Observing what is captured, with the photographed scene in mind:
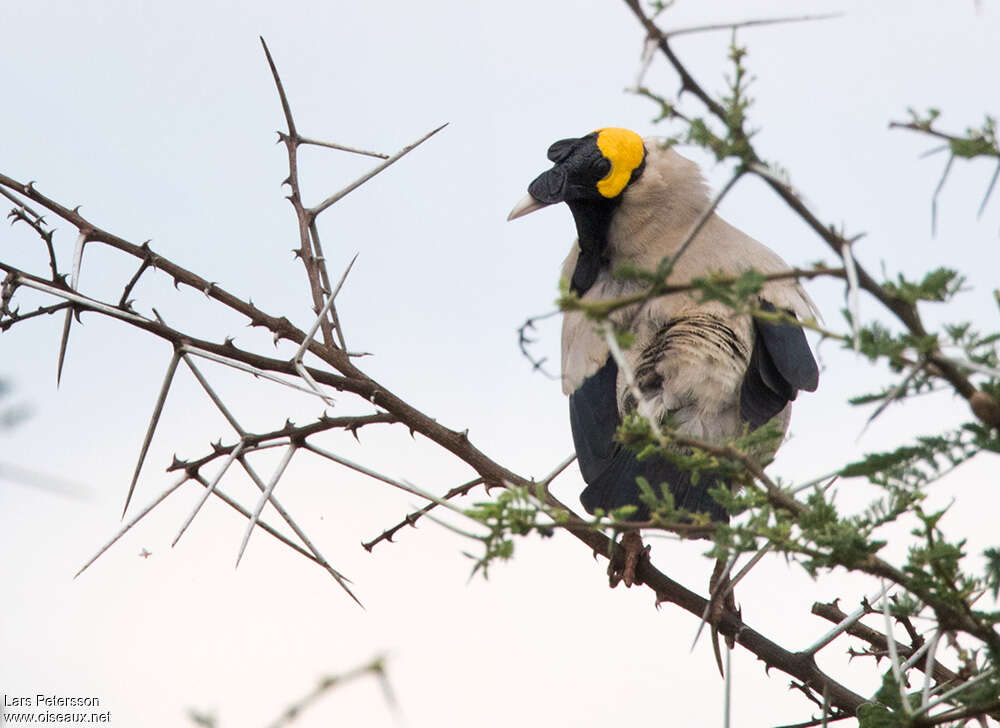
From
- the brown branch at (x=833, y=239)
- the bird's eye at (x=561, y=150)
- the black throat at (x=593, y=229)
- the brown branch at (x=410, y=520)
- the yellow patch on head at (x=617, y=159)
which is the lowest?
the brown branch at (x=833, y=239)

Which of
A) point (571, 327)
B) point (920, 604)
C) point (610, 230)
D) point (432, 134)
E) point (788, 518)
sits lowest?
point (920, 604)

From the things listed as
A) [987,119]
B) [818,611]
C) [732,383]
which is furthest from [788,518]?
[732,383]

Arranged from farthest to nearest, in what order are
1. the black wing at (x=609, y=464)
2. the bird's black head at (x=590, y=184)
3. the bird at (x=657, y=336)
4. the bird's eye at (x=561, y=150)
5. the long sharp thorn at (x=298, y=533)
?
the bird's eye at (x=561, y=150)
the bird's black head at (x=590, y=184)
the bird at (x=657, y=336)
the black wing at (x=609, y=464)
the long sharp thorn at (x=298, y=533)

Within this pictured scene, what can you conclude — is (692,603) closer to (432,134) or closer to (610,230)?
(432,134)

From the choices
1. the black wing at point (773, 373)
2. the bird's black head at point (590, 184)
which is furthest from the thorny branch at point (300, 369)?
the bird's black head at point (590, 184)

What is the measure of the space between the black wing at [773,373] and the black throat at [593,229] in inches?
38.1

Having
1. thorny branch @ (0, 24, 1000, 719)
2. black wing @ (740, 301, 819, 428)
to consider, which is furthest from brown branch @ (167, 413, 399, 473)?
black wing @ (740, 301, 819, 428)

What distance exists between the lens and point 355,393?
10.3 ft

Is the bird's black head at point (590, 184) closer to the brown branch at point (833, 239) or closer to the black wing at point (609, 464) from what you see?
the black wing at point (609, 464)

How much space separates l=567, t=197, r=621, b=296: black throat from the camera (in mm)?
5109

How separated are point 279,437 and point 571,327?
2132 mm

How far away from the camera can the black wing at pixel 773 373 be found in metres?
4.25

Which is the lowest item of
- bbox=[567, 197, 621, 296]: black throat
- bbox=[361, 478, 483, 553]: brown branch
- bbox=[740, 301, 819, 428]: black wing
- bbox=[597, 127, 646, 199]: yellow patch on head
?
bbox=[361, 478, 483, 553]: brown branch

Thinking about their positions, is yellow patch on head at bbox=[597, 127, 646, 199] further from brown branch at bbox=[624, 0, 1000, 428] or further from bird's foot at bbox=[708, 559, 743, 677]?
brown branch at bbox=[624, 0, 1000, 428]
